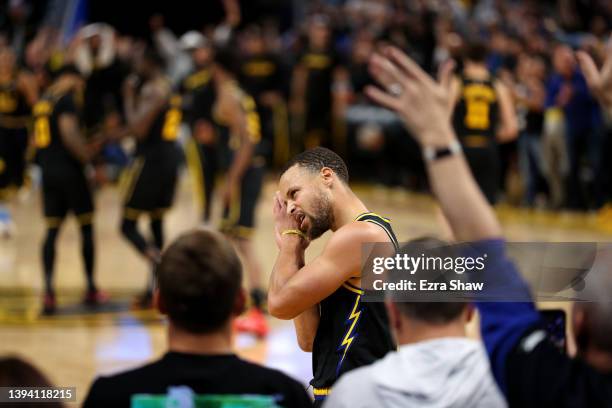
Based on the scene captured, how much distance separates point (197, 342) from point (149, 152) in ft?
20.1

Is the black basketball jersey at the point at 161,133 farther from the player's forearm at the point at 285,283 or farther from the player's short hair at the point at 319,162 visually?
the player's forearm at the point at 285,283

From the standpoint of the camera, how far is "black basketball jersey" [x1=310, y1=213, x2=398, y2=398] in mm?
3449

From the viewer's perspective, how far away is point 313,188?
3.54 metres

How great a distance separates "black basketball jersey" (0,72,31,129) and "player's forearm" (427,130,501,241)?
35.6 ft

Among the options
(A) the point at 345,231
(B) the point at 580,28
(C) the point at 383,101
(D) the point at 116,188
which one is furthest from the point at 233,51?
(B) the point at 580,28

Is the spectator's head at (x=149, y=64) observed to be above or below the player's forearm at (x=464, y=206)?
below

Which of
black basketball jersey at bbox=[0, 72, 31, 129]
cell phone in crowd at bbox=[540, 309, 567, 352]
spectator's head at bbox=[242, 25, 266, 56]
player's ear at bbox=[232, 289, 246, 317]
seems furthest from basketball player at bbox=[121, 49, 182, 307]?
spectator's head at bbox=[242, 25, 266, 56]

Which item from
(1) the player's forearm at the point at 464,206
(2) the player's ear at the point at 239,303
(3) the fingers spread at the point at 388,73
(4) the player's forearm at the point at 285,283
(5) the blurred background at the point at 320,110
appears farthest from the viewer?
(5) the blurred background at the point at 320,110

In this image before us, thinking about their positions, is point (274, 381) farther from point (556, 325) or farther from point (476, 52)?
point (476, 52)

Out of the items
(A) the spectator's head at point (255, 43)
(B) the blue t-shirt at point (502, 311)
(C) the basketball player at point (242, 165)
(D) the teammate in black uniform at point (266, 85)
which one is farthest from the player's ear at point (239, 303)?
(A) the spectator's head at point (255, 43)

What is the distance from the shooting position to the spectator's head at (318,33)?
15.8 metres

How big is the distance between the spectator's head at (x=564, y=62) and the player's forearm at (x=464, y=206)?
11.0 metres

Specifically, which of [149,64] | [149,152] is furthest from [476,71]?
[149,152]

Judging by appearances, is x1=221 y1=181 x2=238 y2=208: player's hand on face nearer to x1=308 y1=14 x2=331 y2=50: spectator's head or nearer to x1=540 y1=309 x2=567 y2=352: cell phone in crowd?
x1=540 y1=309 x2=567 y2=352: cell phone in crowd
